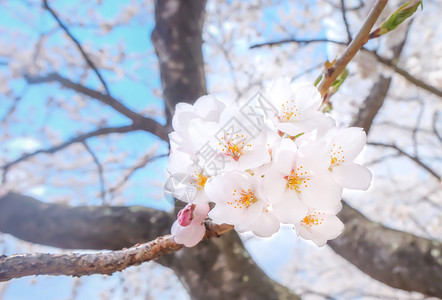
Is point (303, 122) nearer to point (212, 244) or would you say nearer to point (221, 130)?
point (221, 130)

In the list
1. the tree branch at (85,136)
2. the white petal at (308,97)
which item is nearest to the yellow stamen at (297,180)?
the white petal at (308,97)

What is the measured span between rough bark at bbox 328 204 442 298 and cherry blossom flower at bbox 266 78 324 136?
39.8 inches

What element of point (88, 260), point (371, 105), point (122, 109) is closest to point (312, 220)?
point (88, 260)

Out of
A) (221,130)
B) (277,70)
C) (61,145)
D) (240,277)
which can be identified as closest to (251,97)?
(221,130)

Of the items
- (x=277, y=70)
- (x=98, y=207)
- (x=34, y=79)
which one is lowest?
(x=98, y=207)

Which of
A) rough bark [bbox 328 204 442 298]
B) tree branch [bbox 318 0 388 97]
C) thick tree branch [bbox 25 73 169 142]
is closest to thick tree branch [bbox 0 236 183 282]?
tree branch [bbox 318 0 388 97]

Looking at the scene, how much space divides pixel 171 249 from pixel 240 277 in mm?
806

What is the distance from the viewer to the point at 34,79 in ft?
6.40

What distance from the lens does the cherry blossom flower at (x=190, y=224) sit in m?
0.50

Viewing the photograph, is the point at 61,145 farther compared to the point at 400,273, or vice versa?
the point at 61,145

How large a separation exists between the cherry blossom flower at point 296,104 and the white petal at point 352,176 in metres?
0.07

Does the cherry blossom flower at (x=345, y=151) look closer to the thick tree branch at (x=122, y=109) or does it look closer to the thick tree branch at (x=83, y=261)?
the thick tree branch at (x=83, y=261)

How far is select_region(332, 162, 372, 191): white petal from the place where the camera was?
463mm

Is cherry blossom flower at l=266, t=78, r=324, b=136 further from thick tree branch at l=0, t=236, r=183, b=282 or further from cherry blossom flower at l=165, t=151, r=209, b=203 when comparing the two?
thick tree branch at l=0, t=236, r=183, b=282
